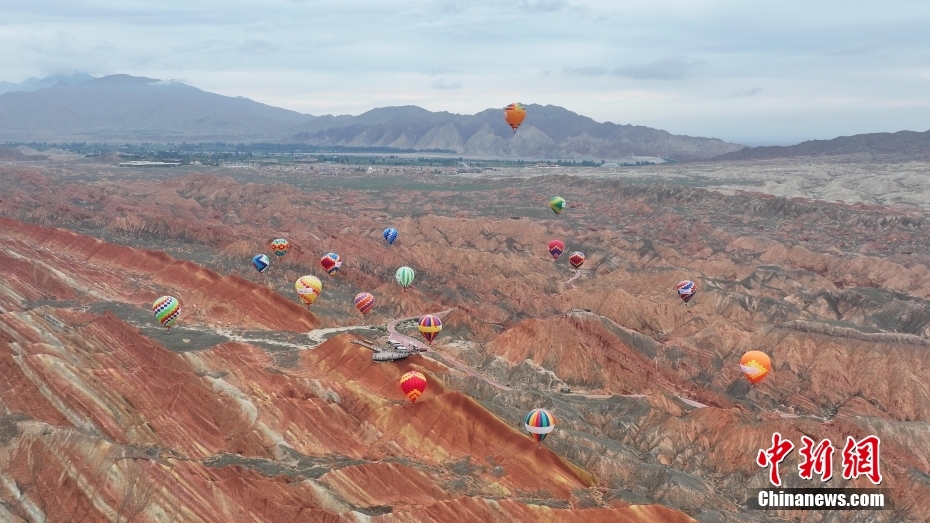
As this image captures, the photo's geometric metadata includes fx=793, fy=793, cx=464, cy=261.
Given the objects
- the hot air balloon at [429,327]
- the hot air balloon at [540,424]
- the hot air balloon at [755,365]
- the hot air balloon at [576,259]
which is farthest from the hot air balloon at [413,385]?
the hot air balloon at [576,259]

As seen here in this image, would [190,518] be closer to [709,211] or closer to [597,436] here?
[597,436]

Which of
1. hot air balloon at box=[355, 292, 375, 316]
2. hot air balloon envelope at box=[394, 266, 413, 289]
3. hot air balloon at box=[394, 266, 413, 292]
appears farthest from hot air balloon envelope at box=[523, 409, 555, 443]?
hot air balloon envelope at box=[394, 266, 413, 289]

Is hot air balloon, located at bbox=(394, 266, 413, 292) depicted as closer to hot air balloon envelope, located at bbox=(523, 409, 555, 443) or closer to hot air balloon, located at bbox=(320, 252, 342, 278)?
hot air balloon, located at bbox=(320, 252, 342, 278)

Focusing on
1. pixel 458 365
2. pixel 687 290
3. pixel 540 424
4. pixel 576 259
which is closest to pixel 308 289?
pixel 458 365

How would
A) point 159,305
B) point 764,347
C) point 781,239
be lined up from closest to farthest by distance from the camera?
1. point 159,305
2. point 764,347
3. point 781,239

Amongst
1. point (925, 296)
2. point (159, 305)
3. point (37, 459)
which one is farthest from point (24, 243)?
point (925, 296)

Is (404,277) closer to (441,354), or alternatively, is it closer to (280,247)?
(280,247)
